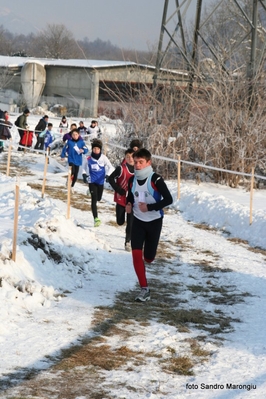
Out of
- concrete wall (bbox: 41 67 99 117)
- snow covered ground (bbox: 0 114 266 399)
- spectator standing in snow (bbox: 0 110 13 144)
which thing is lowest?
snow covered ground (bbox: 0 114 266 399)

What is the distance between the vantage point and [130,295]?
7734mm

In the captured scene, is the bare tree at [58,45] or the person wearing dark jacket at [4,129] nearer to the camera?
the person wearing dark jacket at [4,129]

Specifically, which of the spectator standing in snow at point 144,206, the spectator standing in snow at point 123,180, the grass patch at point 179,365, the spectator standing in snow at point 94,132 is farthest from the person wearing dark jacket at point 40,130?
the grass patch at point 179,365

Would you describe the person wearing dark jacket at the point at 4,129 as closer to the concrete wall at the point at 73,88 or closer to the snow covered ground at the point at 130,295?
the snow covered ground at the point at 130,295

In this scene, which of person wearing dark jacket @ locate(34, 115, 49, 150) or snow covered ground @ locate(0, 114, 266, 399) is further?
person wearing dark jacket @ locate(34, 115, 49, 150)

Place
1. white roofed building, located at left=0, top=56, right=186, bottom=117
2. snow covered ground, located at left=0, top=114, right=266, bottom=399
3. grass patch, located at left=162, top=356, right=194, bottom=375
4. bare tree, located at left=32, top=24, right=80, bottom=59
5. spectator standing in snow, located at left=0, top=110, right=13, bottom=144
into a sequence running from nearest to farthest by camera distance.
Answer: snow covered ground, located at left=0, top=114, right=266, bottom=399
grass patch, located at left=162, top=356, right=194, bottom=375
spectator standing in snow, located at left=0, top=110, right=13, bottom=144
white roofed building, located at left=0, top=56, right=186, bottom=117
bare tree, located at left=32, top=24, right=80, bottom=59

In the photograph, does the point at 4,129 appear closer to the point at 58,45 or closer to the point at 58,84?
the point at 58,84

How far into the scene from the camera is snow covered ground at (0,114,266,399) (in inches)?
200

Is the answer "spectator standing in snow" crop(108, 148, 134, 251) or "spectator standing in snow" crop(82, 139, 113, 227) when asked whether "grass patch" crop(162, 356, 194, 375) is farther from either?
"spectator standing in snow" crop(82, 139, 113, 227)

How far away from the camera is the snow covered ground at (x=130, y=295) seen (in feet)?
16.6

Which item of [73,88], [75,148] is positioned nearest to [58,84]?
[73,88]

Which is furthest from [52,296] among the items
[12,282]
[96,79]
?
[96,79]

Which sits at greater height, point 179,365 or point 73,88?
point 73,88

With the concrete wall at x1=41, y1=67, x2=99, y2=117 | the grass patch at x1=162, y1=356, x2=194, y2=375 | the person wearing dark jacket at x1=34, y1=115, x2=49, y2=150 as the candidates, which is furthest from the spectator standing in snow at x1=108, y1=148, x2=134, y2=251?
the concrete wall at x1=41, y1=67, x2=99, y2=117
